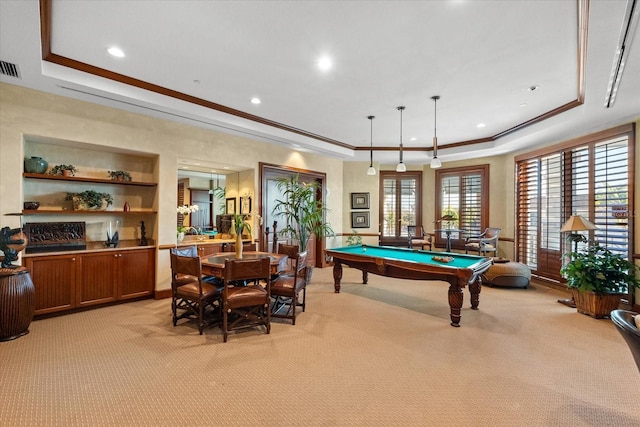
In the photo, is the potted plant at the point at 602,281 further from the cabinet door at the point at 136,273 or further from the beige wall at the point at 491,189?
the cabinet door at the point at 136,273

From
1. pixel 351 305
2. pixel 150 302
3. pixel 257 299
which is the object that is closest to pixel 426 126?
pixel 351 305

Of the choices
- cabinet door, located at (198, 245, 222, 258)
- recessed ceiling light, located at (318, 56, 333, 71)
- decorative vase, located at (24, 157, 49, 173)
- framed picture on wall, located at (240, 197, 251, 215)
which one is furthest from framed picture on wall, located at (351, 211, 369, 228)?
decorative vase, located at (24, 157, 49, 173)

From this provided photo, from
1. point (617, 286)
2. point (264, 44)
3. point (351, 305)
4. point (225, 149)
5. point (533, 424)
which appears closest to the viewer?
point (533, 424)

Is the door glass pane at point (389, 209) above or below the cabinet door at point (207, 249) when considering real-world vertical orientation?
above

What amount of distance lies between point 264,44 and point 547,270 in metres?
6.40

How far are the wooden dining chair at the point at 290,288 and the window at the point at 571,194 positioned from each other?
4.28 meters

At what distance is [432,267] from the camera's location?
3697mm

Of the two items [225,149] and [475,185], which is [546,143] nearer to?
[475,185]

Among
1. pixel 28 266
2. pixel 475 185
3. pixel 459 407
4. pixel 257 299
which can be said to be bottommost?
pixel 459 407

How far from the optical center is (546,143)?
590 centimetres

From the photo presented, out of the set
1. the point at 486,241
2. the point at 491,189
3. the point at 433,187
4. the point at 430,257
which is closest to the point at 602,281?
the point at 430,257

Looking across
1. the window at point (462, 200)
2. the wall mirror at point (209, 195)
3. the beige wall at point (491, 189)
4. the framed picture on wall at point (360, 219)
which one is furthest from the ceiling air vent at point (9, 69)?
the window at point (462, 200)

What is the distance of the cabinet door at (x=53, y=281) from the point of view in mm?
3689

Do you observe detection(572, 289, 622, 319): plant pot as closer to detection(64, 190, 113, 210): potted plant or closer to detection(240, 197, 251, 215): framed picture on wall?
detection(240, 197, 251, 215): framed picture on wall
